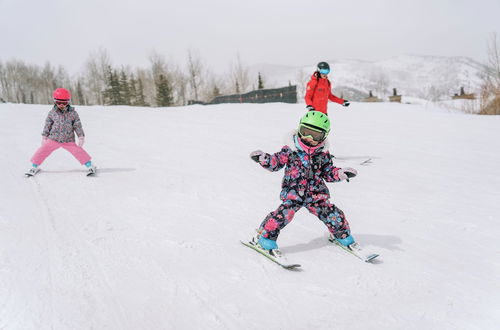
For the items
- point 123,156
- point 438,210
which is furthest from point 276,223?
point 123,156

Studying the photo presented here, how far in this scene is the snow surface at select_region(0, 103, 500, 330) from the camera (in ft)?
8.02

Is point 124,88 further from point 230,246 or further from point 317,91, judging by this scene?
point 230,246

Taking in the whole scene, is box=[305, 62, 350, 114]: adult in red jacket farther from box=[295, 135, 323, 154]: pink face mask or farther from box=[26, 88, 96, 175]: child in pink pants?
box=[26, 88, 96, 175]: child in pink pants

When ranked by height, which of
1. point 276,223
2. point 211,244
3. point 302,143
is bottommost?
point 211,244

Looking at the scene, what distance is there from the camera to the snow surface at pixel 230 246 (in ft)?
8.02

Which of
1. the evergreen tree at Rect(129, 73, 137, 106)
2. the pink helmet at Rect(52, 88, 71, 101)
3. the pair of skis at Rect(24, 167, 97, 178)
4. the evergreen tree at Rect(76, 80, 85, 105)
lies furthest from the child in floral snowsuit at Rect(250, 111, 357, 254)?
the evergreen tree at Rect(76, 80, 85, 105)

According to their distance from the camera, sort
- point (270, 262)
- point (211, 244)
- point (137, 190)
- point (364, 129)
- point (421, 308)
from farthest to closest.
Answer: point (364, 129)
point (137, 190)
point (211, 244)
point (270, 262)
point (421, 308)

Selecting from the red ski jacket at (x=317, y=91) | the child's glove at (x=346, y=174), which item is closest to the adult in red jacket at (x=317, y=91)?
the red ski jacket at (x=317, y=91)

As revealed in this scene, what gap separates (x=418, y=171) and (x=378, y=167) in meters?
0.73

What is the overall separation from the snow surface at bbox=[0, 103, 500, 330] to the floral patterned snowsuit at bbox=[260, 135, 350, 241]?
1.08 feet

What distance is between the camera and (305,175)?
3285 mm

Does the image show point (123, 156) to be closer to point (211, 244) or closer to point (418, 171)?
point (211, 244)

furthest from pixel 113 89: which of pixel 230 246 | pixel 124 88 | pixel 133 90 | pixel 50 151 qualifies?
pixel 230 246

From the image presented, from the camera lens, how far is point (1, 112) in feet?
45.9
